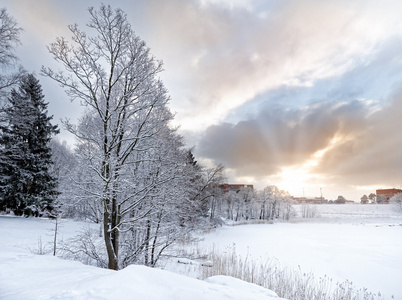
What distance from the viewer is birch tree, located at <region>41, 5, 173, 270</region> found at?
205 inches

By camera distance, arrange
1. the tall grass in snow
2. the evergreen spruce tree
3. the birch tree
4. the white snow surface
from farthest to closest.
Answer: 1. the evergreen spruce tree
2. the tall grass in snow
3. the birch tree
4. the white snow surface

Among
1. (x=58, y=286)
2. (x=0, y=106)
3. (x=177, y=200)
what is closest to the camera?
(x=58, y=286)

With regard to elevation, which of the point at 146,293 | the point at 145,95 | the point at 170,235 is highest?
the point at 145,95

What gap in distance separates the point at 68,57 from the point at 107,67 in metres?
0.95

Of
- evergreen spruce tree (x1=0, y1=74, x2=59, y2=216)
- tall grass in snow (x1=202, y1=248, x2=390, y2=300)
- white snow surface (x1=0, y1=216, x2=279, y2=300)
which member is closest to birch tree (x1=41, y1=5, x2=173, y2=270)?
white snow surface (x1=0, y1=216, x2=279, y2=300)

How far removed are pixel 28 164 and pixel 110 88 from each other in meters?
15.6

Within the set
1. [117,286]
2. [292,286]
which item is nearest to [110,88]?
[117,286]

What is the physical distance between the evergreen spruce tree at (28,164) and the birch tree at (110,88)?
40.0 ft

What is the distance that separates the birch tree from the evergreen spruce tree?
40.0 ft

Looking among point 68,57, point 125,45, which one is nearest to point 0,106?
point 68,57

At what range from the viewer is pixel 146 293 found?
9.09ft

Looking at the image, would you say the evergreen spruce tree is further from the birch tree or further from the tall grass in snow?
the tall grass in snow

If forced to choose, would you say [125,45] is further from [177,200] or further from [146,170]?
[177,200]

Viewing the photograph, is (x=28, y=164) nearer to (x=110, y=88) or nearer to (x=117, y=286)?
(x=110, y=88)
